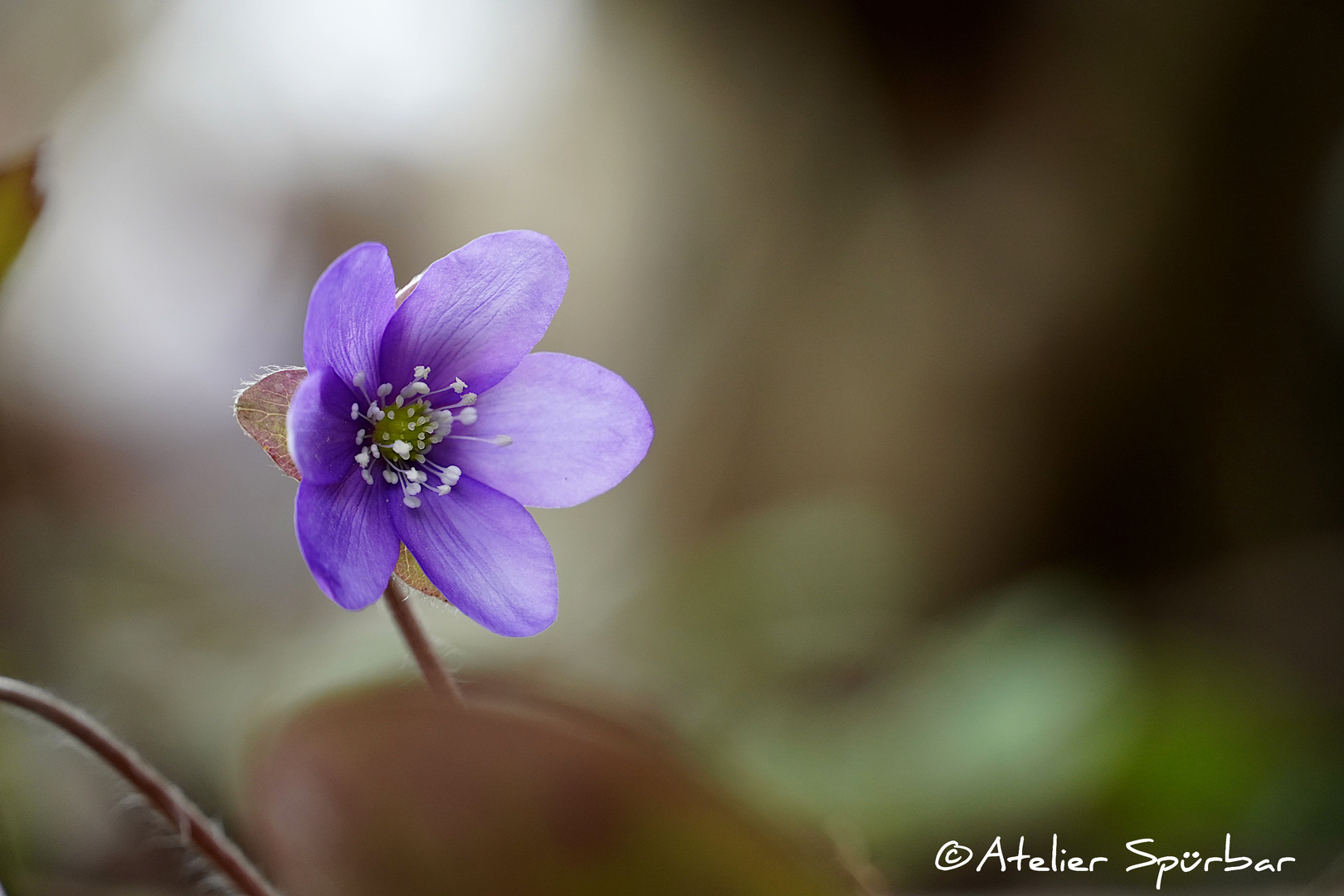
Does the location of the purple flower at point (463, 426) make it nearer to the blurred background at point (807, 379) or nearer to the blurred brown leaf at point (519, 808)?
the blurred brown leaf at point (519, 808)

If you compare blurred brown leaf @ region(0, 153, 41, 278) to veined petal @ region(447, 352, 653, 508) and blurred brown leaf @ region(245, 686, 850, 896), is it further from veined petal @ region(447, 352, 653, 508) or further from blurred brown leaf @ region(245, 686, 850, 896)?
blurred brown leaf @ region(245, 686, 850, 896)

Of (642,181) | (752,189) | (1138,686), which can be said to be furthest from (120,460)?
(1138,686)

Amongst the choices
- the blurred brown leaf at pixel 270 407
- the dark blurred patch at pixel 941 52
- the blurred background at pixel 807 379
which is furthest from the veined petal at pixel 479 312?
the dark blurred patch at pixel 941 52

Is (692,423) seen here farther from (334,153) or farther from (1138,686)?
(1138,686)

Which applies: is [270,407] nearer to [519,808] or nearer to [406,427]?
[406,427]

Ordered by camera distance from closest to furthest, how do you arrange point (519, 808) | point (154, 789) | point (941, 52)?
point (519, 808), point (154, 789), point (941, 52)

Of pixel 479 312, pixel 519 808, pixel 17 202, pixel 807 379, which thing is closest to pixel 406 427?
pixel 479 312
